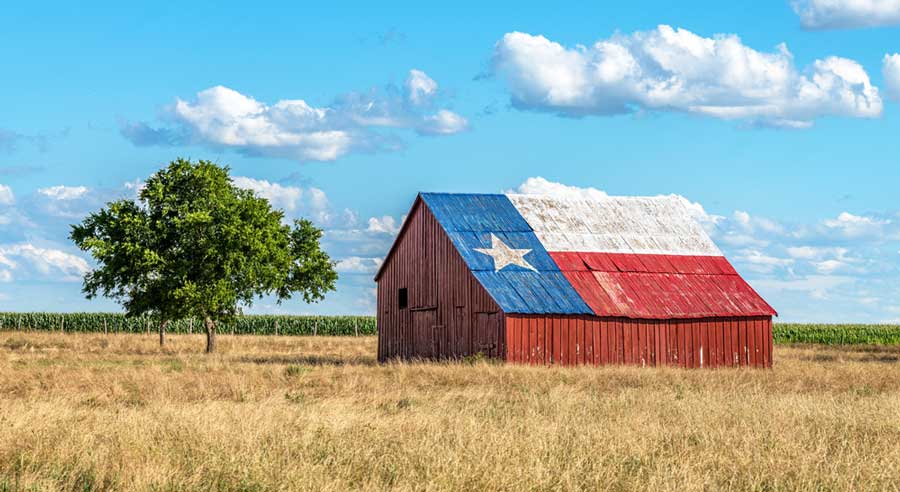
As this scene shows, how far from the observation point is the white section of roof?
42.1m

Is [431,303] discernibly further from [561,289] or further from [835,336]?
[835,336]

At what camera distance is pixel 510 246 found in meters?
40.2

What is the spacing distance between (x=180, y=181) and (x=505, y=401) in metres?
35.1

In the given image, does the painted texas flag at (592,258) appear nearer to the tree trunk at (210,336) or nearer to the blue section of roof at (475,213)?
the blue section of roof at (475,213)

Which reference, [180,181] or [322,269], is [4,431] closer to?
[180,181]

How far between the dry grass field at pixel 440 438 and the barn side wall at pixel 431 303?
37.0ft

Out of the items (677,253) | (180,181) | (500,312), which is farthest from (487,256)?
(180,181)

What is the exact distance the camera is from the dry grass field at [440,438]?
1173cm

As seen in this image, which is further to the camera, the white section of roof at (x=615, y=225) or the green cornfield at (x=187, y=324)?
the green cornfield at (x=187, y=324)

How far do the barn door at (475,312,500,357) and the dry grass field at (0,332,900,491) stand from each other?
33.5 ft

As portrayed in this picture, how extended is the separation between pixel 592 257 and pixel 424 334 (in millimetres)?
7374

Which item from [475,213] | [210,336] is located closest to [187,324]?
[210,336]

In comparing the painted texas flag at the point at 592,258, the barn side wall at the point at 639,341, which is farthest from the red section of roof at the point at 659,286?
the barn side wall at the point at 639,341

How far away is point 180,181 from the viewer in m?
53.1
